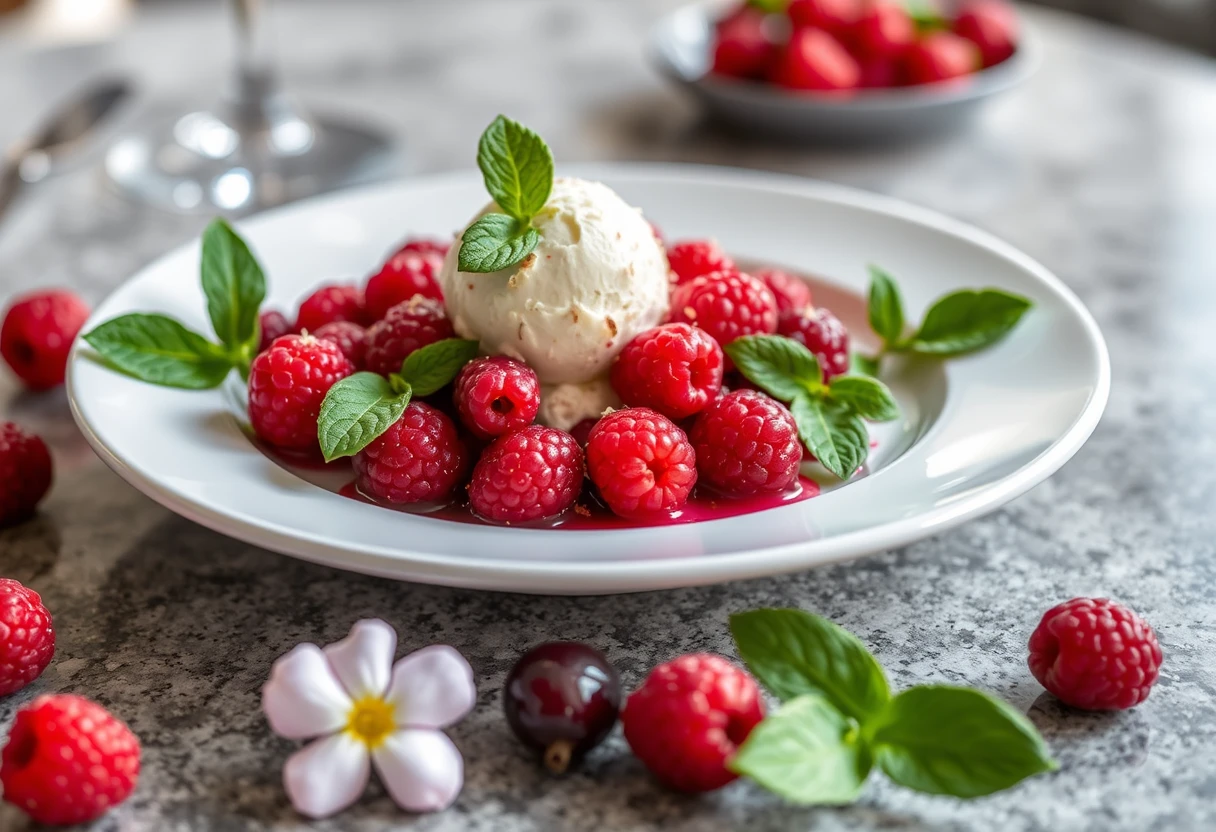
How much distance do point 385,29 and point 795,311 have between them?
1967 mm

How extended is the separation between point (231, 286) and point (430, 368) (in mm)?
303

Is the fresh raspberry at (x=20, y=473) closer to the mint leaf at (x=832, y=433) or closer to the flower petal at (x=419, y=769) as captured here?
the flower petal at (x=419, y=769)

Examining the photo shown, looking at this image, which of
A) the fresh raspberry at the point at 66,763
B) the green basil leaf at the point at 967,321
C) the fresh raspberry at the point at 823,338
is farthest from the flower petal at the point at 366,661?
the green basil leaf at the point at 967,321

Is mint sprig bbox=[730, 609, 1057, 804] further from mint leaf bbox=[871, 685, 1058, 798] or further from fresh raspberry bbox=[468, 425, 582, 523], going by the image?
fresh raspberry bbox=[468, 425, 582, 523]

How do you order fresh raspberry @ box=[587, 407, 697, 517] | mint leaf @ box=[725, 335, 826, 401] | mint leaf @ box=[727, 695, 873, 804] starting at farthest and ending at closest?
mint leaf @ box=[725, 335, 826, 401]
fresh raspberry @ box=[587, 407, 697, 517]
mint leaf @ box=[727, 695, 873, 804]

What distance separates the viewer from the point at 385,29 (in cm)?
306

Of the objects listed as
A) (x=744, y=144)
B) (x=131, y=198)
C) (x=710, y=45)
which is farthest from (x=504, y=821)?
(x=710, y=45)

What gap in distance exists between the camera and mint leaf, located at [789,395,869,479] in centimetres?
123

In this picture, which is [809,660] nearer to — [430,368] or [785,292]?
Answer: [430,368]

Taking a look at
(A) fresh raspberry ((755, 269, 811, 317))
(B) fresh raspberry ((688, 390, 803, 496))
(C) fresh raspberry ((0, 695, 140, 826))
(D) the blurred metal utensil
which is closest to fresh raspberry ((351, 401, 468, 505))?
(B) fresh raspberry ((688, 390, 803, 496))

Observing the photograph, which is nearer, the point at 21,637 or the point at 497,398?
the point at 21,637

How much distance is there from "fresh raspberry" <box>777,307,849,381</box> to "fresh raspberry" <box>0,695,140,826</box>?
774 millimetres

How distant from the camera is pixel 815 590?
48.1 inches

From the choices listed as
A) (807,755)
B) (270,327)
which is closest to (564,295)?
(270,327)
